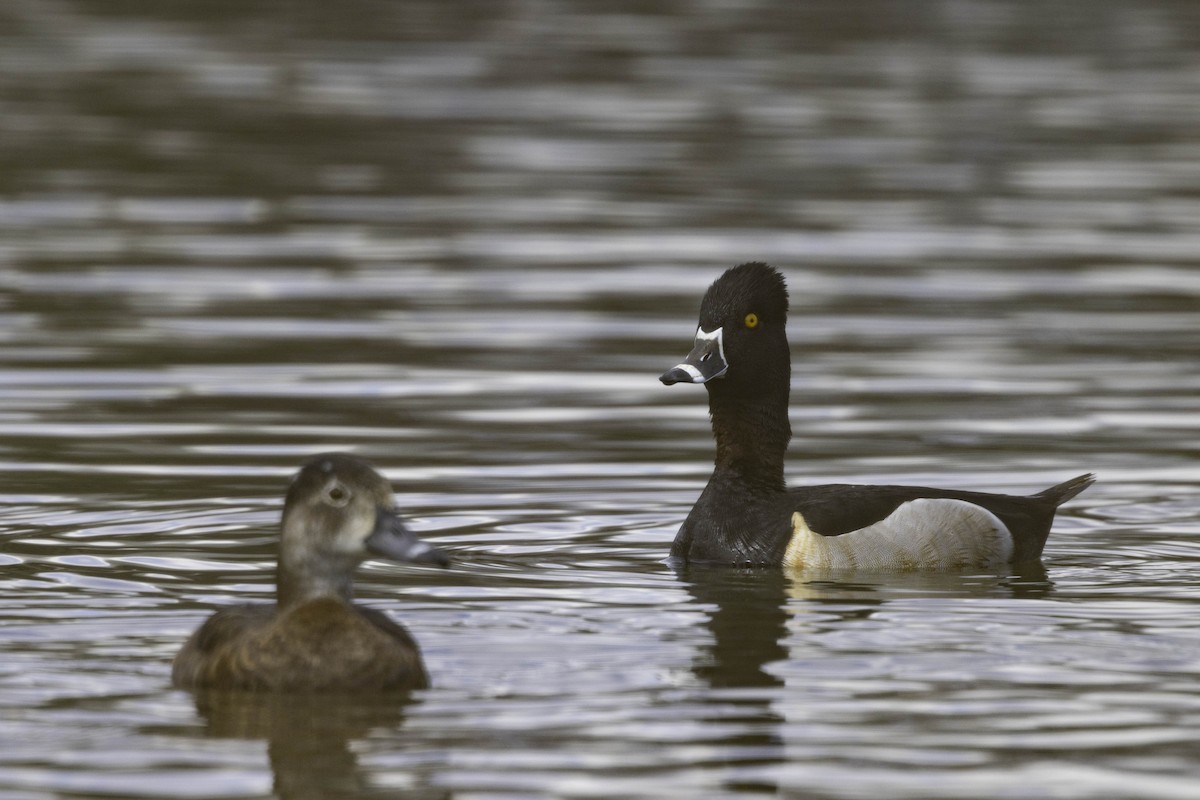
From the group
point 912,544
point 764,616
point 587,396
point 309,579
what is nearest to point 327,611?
point 309,579

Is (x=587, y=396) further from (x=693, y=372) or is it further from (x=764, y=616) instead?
(x=764, y=616)

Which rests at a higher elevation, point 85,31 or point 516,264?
point 85,31

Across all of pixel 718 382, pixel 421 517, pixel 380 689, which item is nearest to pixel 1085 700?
pixel 380 689

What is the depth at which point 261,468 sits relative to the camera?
48.6 feet

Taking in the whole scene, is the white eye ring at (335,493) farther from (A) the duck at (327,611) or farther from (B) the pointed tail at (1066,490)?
(B) the pointed tail at (1066,490)

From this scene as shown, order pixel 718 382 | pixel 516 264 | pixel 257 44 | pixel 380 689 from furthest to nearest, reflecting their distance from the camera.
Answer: pixel 257 44, pixel 516 264, pixel 718 382, pixel 380 689

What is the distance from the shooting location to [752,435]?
12859 mm

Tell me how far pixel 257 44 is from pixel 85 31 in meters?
4.38

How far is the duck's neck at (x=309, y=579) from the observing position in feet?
30.9

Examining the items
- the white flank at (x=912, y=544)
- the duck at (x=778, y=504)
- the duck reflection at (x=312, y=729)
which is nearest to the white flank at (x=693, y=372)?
the duck at (x=778, y=504)

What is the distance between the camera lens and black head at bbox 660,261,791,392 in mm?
12711

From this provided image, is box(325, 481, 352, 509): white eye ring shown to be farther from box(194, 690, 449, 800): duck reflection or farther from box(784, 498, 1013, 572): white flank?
box(784, 498, 1013, 572): white flank

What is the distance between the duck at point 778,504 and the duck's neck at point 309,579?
10.3 feet

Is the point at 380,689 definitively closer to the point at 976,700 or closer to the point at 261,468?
the point at 976,700
